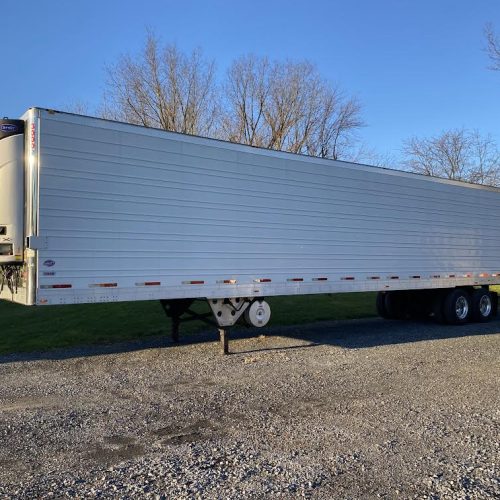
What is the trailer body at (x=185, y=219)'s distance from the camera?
7.51m

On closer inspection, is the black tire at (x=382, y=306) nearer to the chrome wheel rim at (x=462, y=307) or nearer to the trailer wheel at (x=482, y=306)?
the chrome wheel rim at (x=462, y=307)

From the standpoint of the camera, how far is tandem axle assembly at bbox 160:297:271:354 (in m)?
9.61

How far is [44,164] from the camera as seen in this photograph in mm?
7395

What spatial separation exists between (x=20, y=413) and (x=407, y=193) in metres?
9.73

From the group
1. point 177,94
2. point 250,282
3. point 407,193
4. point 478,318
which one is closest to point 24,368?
point 250,282

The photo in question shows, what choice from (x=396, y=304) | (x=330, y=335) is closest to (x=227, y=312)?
(x=330, y=335)

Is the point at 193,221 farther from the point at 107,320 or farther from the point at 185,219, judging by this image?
the point at 107,320

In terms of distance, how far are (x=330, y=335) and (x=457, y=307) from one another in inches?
176

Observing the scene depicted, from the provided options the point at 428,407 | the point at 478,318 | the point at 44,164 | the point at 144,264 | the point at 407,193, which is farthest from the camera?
the point at 478,318

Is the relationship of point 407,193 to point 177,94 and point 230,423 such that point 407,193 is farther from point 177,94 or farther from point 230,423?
point 177,94

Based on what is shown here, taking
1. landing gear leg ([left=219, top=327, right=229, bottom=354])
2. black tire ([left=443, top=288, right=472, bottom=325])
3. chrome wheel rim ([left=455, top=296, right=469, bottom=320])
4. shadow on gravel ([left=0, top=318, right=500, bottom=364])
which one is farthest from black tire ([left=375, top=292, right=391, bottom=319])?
landing gear leg ([left=219, top=327, right=229, bottom=354])

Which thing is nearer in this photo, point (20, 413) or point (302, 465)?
point (302, 465)

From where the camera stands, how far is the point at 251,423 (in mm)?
5672

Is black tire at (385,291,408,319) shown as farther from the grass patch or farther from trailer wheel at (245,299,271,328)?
trailer wheel at (245,299,271,328)
